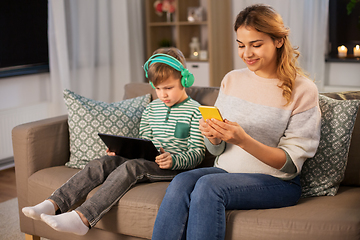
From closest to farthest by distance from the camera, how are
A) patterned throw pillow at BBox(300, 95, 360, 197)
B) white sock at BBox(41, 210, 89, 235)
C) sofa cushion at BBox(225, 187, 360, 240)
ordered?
sofa cushion at BBox(225, 187, 360, 240) < white sock at BBox(41, 210, 89, 235) < patterned throw pillow at BBox(300, 95, 360, 197)

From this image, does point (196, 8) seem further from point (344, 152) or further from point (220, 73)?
point (344, 152)

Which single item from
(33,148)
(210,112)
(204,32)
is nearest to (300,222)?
(210,112)

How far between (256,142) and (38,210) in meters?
0.83

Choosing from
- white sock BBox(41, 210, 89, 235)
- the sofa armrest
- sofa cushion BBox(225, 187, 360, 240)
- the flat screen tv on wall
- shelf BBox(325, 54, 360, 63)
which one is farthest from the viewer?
shelf BBox(325, 54, 360, 63)

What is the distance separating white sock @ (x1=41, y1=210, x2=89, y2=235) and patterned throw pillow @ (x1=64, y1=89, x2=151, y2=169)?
1.66ft

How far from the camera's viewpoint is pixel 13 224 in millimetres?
2152

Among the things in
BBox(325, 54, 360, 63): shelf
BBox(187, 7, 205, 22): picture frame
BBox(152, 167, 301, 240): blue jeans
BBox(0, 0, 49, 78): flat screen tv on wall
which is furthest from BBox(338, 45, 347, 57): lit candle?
BBox(0, 0, 49, 78): flat screen tv on wall

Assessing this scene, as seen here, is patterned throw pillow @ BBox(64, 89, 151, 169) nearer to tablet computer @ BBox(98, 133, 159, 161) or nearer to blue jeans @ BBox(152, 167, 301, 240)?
tablet computer @ BBox(98, 133, 159, 161)

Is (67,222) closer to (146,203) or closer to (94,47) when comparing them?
(146,203)

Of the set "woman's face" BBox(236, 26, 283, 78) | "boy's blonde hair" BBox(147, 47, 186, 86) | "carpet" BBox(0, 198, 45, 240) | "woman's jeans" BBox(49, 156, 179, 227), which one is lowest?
"carpet" BBox(0, 198, 45, 240)

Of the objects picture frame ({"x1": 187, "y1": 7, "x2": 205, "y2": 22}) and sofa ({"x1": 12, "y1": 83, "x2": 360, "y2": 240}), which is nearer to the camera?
sofa ({"x1": 12, "y1": 83, "x2": 360, "y2": 240})

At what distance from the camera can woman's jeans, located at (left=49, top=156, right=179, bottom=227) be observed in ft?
4.80

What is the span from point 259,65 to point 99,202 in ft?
2.55

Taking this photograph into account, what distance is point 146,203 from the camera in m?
1.50
